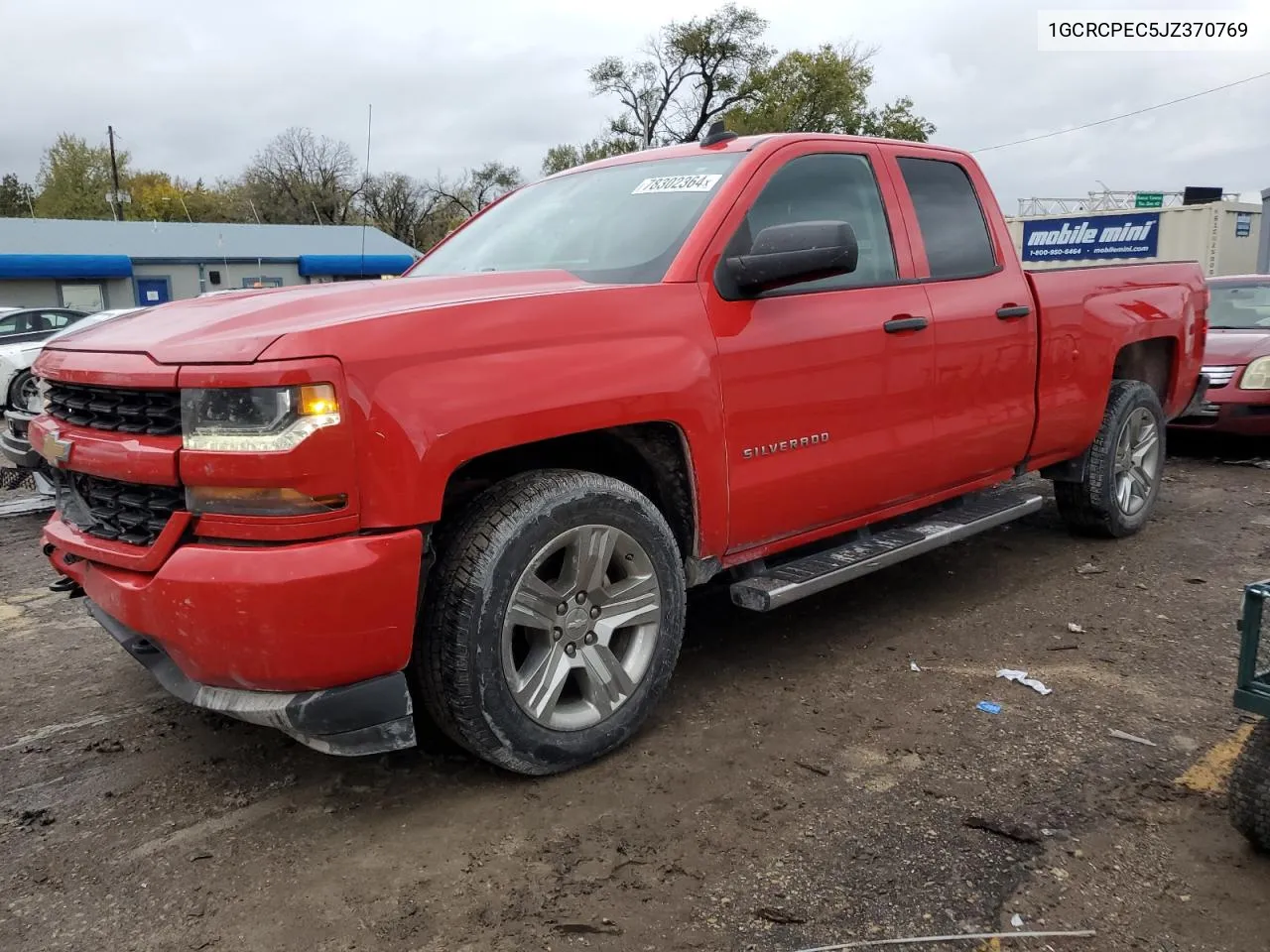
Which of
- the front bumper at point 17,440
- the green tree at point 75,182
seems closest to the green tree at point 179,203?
the green tree at point 75,182

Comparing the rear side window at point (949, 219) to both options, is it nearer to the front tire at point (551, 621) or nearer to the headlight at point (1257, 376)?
the front tire at point (551, 621)

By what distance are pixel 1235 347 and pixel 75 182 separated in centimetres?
6320

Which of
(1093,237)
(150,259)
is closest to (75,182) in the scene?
(150,259)

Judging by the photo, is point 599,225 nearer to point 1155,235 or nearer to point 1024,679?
point 1024,679

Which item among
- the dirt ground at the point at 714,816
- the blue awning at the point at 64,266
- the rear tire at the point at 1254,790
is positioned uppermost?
the blue awning at the point at 64,266

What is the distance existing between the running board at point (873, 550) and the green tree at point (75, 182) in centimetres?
6052

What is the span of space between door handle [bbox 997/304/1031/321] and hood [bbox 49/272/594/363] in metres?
2.00

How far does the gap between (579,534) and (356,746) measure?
2.71 feet

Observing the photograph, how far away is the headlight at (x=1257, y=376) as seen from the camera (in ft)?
26.1

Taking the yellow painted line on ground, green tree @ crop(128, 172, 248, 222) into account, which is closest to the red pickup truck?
the yellow painted line on ground

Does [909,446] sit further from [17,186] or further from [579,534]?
[17,186]

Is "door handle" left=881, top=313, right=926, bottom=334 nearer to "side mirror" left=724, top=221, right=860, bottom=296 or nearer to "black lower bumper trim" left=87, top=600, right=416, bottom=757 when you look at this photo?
"side mirror" left=724, top=221, right=860, bottom=296

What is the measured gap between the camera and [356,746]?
2604 mm

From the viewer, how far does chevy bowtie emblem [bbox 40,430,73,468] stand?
9.30ft
